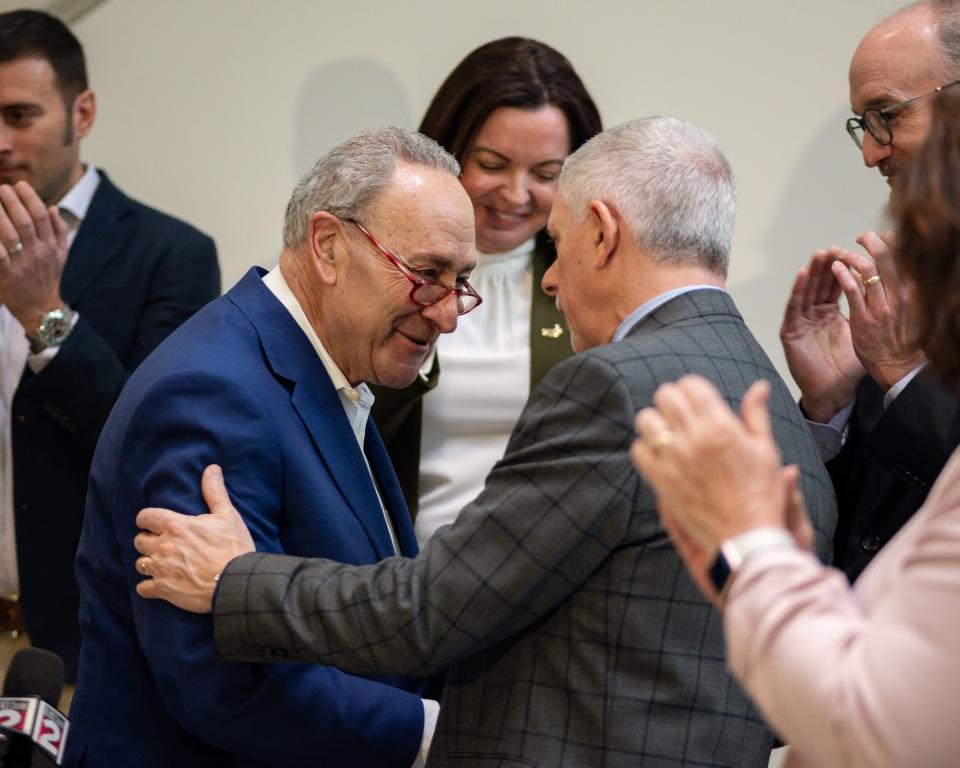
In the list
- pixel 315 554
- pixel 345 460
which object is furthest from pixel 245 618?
pixel 345 460

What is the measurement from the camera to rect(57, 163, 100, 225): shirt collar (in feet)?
10.2

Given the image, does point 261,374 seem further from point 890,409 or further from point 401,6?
point 401,6

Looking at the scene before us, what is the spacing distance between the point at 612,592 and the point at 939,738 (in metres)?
0.58

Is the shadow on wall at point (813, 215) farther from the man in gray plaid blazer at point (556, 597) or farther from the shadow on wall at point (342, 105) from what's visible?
the man in gray plaid blazer at point (556, 597)

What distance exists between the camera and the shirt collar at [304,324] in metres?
2.05

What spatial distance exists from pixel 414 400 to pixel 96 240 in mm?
872

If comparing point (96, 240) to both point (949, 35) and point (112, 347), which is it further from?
point (949, 35)

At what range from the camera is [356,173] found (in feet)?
6.66

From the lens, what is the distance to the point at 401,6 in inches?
134

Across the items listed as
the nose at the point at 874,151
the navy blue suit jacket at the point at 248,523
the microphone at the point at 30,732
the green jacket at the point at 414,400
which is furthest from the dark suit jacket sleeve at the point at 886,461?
the microphone at the point at 30,732

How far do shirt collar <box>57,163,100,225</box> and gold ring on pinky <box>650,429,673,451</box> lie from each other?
7.07 feet

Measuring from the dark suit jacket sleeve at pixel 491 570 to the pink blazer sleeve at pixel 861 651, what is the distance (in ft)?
1.30

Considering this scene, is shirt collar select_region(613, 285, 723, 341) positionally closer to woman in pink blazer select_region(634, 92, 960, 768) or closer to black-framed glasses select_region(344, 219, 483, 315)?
black-framed glasses select_region(344, 219, 483, 315)

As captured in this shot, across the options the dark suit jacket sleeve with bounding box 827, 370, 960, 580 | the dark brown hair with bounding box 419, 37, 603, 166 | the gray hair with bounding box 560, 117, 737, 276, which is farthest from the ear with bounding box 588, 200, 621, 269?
the dark brown hair with bounding box 419, 37, 603, 166
